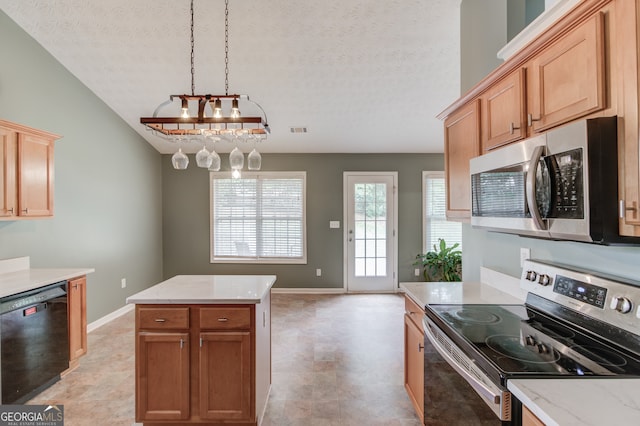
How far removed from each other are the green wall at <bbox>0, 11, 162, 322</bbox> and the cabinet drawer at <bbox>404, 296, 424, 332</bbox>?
11.5ft

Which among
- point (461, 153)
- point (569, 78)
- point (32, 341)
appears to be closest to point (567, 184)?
point (569, 78)

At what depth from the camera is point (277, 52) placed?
3.17 meters

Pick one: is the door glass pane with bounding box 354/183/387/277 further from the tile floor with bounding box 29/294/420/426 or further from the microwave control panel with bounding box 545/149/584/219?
the microwave control panel with bounding box 545/149/584/219

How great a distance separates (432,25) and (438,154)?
287cm

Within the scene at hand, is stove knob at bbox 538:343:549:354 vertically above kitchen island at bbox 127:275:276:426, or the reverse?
stove knob at bbox 538:343:549:354

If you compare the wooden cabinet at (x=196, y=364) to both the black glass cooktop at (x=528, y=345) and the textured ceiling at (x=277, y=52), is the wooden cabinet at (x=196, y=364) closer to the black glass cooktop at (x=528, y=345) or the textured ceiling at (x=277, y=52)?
the black glass cooktop at (x=528, y=345)

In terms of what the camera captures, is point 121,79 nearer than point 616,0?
No

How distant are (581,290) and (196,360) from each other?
6.80 ft

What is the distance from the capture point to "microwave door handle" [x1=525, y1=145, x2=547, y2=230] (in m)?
1.29

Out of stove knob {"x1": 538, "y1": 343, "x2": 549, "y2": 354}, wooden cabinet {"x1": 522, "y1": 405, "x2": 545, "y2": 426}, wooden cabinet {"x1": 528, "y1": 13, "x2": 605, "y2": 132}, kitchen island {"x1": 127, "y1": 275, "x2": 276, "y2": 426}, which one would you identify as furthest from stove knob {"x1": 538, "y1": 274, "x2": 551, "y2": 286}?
kitchen island {"x1": 127, "y1": 275, "x2": 276, "y2": 426}

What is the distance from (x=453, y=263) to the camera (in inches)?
193

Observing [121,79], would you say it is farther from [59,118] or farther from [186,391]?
[186,391]

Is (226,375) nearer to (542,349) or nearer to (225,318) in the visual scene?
(225,318)

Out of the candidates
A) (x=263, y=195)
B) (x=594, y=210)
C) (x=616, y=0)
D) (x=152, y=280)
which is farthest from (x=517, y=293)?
(x=152, y=280)
